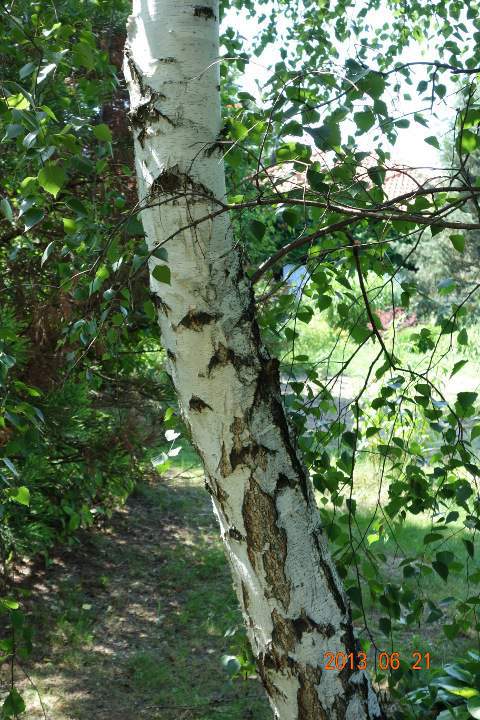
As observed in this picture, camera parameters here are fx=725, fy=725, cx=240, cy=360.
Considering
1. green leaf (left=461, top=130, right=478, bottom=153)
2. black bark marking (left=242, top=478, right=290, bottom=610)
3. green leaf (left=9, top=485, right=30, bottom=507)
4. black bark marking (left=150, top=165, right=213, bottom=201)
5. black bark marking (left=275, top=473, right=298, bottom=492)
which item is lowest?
black bark marking (left=242, top=478, right=290, bottom=610)

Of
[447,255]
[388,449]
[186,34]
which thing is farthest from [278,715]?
[447,255]

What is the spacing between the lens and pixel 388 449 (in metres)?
1.96

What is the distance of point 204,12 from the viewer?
4.90 ft

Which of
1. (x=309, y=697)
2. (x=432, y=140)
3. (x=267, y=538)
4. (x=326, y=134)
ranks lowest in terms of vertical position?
(x=309, y=697)

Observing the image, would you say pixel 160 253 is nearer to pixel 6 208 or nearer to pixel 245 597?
pixel 6 208

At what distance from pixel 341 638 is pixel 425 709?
1178 millimetres

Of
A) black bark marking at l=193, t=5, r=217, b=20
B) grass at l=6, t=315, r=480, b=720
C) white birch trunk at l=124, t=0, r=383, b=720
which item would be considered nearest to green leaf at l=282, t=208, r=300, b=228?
white birch trunk at l=124, t=0, r=383, b=720

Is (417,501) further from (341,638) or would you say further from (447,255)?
(447,255)

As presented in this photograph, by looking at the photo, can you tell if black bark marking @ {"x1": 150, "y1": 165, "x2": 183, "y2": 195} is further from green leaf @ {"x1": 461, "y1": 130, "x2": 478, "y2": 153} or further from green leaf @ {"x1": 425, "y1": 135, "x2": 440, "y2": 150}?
green leaf @ {"x1": 461, "y1": 130, "x2": 478, "y2": 153}

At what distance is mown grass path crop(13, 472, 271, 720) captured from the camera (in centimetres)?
325

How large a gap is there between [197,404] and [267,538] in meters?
0.31

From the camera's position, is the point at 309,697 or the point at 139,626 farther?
the point at 139,626

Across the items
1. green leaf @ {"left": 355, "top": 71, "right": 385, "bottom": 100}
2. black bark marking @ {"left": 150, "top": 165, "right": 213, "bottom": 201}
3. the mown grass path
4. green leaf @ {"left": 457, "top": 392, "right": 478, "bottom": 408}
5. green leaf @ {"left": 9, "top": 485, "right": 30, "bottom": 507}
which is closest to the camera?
green leaf @ {"left": 355, "top": 71, "right": 385, "bottom": 100}

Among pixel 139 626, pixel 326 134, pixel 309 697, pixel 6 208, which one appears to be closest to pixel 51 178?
pixel 6 208
